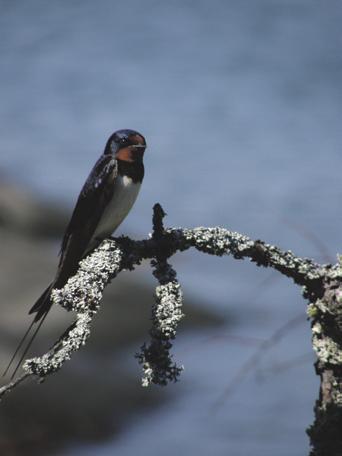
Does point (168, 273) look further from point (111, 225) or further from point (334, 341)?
point (111, 225)

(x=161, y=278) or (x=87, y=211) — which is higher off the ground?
(x=87, y=211)

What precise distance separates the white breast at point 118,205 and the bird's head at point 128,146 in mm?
140

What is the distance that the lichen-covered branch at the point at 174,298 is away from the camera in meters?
1.61

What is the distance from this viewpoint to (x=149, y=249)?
1.99 m

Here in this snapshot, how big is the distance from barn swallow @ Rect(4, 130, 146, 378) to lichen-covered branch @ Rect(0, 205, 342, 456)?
0.74m

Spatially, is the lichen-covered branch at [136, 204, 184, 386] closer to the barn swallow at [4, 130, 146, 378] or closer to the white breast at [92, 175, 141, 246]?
the barn swallow at [4, 130, 146, 378]

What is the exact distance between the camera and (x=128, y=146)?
3.05 metres

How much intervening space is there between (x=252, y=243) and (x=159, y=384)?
49 centimetres

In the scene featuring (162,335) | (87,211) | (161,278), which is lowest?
(162,335)

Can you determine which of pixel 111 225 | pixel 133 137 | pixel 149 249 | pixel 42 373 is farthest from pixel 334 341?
pixel 133 137

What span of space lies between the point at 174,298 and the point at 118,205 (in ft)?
3.74

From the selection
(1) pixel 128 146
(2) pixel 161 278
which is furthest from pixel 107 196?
(2) pixel 161 278

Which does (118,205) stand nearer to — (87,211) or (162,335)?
(87,211)

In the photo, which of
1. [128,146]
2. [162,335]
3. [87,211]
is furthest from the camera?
[128,146]
